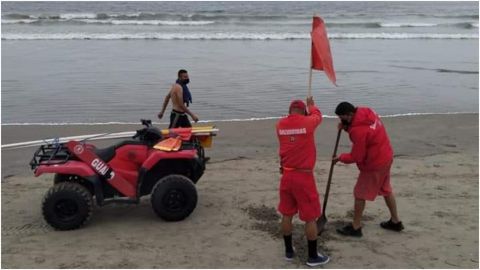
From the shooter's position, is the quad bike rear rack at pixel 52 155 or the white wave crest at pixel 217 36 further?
the white wave crest at pixel 217 36

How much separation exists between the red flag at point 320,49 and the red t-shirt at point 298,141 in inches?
37.7

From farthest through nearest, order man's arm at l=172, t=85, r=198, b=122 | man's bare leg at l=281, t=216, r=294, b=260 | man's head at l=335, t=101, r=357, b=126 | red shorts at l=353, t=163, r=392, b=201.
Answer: man's arm at l=172, t=85, r=198, b=122 → red shorts at l=353, t=163, r=392, b=201 → man's head at l=335, t=101, r=357, b=126 → man's bare leg at l=281, t=216, r=294, b=260

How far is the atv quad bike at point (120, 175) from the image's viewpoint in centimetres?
575

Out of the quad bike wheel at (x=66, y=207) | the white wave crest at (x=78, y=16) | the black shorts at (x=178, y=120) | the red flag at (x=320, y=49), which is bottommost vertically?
the quad bike wheel at (x=66, y=207)

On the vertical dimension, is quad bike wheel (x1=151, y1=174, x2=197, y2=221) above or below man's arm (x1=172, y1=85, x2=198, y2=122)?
below

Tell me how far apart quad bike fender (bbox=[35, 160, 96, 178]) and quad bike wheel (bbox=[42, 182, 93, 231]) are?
0.15 metres

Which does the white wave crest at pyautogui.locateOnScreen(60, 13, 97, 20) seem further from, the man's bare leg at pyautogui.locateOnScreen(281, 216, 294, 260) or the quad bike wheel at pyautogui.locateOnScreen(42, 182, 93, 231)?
the man's bare leg at pyautogui.locateOnScreen(281, 216, 294, 260)

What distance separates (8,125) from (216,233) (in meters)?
6.78

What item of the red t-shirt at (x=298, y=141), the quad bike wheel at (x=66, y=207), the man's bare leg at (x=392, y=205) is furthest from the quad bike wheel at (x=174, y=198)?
the man's bare leg at (x=392, y=205)

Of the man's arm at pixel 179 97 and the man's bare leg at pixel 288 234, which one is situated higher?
the man's arm at pixel 179 97

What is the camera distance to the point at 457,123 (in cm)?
1148

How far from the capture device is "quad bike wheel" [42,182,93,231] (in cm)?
572

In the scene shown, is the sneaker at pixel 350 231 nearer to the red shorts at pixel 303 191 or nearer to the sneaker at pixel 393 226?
the sneaker at pixel 393 226

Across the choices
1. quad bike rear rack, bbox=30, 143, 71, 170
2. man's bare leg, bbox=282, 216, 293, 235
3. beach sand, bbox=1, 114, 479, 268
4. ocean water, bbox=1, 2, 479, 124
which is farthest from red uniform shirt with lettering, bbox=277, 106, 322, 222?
ocean water, bbox=1, 2, 479, 124
